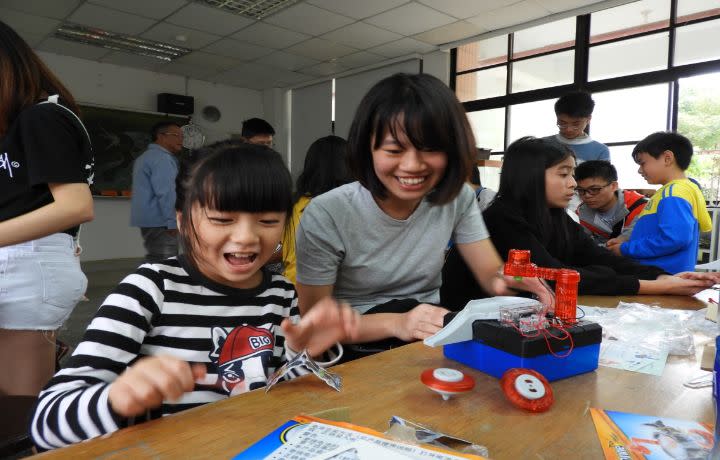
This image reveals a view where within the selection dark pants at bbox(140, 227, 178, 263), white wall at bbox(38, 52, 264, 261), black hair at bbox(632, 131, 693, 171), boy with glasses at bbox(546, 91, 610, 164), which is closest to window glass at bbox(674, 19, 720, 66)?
boy with glasses at bbox(546, 91, 610, 164)

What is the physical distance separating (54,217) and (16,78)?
358 millimetres

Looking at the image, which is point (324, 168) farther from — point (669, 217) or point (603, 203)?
point (603, 203)

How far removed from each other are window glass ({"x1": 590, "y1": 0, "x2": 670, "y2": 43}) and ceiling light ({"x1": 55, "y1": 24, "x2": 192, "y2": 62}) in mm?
4782

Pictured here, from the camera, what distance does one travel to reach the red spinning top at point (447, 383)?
685mm

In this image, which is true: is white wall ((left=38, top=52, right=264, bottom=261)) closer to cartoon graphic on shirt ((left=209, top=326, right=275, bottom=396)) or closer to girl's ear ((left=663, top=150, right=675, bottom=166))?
girl's ear ((left=663, top=150, right=675, bottom=166))

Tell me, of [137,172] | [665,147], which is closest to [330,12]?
[137,172]

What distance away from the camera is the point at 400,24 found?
4.97m

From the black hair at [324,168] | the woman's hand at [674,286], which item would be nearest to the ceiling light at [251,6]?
the black hair at [324,168]

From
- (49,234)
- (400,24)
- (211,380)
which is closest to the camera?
(211,380)

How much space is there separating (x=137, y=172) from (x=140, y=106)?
3758mm

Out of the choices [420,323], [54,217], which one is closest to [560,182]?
[420,323]

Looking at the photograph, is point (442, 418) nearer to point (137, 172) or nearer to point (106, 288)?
point (137, 172)

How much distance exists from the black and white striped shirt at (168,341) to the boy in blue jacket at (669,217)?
6.63 ft

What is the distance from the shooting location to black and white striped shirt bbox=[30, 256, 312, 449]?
63 centimetres
